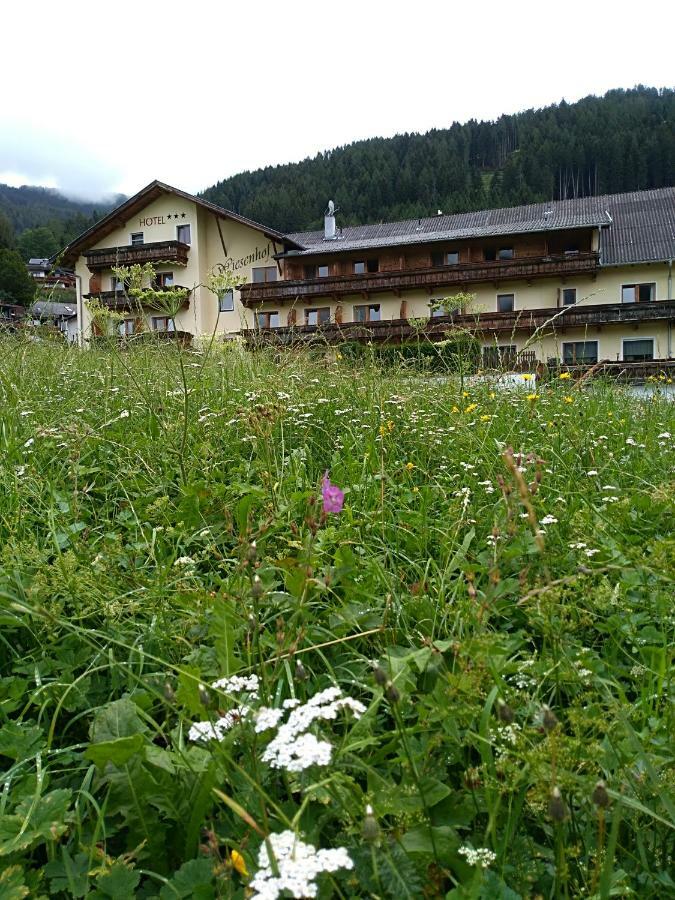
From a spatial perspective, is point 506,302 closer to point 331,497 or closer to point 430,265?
point 430,265

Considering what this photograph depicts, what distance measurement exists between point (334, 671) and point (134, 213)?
37034mm

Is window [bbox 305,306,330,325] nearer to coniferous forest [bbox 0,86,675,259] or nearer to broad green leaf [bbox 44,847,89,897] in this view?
broad green leaf [bbox 44,847,89,897]

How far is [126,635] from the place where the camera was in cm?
175

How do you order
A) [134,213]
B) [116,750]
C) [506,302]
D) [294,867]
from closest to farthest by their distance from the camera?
[294,867] < [116,750] < [506,302] < [134,213]

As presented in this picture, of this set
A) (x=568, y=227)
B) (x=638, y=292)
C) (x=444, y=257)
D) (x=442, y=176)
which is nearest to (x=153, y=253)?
(x=444, y=257)

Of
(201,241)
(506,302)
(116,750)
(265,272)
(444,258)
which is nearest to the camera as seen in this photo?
(116,750)

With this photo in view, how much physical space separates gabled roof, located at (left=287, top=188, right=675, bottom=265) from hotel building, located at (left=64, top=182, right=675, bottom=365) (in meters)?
0.09

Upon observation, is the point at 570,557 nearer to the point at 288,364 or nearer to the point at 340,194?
the point at 288,364

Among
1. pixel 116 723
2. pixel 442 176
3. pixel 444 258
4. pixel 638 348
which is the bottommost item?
pixel 116 723

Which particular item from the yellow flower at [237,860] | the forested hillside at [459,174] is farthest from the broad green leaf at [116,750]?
the forested hillside at [459,174]

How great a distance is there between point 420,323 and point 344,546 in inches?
138

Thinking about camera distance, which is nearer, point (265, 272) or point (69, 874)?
point (69, 874)

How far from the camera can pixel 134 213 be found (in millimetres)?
34188

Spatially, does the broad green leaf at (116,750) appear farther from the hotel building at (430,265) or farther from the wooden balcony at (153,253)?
the wooden balcony at (153,253)
